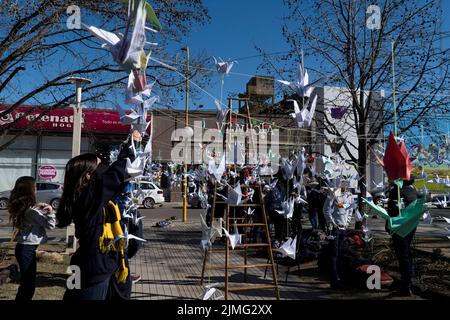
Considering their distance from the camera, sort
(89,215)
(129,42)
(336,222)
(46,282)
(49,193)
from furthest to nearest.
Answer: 1. (49,193)
2. (336,222)
3. (46,282)
4. (129,42)
5. (89,215)

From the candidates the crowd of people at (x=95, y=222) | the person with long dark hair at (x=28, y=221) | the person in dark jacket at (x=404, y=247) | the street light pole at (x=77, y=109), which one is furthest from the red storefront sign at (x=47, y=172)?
the crowd of people at (x=95, y=222)

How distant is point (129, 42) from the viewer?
2945mm

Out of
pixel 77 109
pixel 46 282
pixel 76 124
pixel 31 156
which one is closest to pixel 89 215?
pixel 46 282

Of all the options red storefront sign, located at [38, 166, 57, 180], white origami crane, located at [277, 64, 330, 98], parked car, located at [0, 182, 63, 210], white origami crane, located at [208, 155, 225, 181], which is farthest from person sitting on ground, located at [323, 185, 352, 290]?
red storefront sign, located at [38, 166, 57, 180]

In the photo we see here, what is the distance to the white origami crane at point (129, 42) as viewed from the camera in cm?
295

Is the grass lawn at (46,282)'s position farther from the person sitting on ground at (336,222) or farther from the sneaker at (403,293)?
the sneaker at (403,293)

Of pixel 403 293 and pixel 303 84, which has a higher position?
pixel 303 84

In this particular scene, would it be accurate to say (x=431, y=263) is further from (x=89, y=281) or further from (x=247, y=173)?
(x=89, y=281)

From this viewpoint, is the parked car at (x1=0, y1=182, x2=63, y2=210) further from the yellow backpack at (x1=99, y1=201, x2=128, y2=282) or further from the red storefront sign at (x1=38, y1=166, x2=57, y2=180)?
the yellow backpack at (x1=99, y1=201, x2=128, y2=282)

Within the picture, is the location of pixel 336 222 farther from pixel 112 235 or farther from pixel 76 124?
pixel 76 124

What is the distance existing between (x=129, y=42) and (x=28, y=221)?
307 centimetres

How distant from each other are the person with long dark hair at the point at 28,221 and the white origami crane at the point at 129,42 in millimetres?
2723

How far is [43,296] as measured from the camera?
550 cm

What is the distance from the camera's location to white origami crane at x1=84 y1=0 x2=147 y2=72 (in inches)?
116
